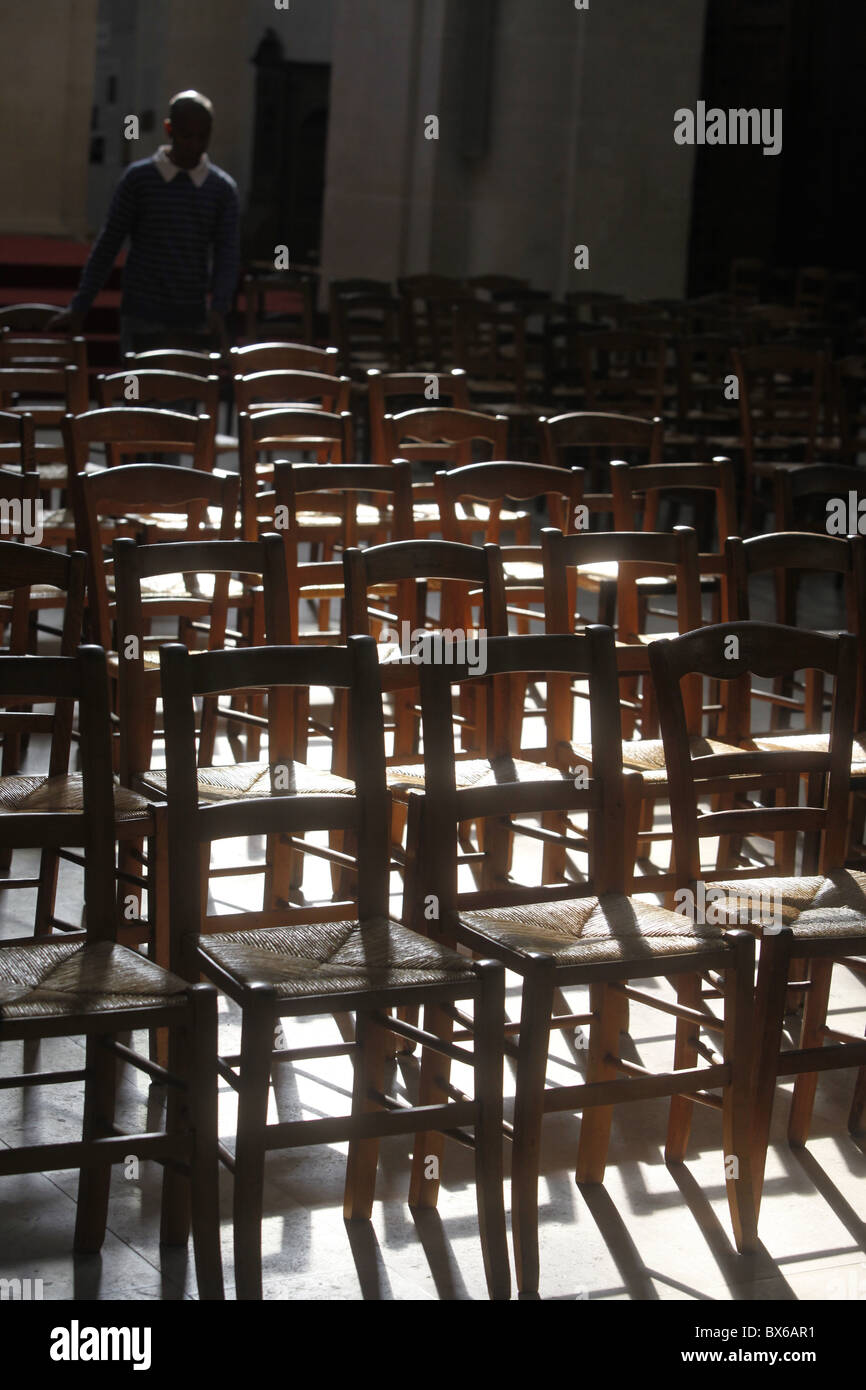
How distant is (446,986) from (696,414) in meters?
6.99

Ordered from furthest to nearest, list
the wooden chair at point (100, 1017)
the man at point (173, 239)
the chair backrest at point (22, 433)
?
1. the man at point (173, 239)
2. the chair backrest at point (22, 433)
3. the wooden chair at point (100, 1017)

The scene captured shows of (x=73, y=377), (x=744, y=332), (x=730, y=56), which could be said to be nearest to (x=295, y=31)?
Result: (x=730, y=56)

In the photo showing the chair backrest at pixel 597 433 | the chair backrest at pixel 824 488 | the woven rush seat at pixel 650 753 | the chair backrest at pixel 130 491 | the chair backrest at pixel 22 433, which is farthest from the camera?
the chair backrest at pixel 597 433

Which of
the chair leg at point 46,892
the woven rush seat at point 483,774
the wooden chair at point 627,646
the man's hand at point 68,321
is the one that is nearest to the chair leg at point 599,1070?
the woven rush seat at point 483,774

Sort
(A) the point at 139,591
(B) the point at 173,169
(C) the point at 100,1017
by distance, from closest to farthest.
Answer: (C) the point at 100,1017 → (A) the point at 139,591 → (B) the point at 173,169

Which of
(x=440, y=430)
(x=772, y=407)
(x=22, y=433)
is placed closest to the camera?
(x=22, y=433)

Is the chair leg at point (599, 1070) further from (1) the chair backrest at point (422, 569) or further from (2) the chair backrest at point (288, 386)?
(2) the chair backrest at point (288, 386)

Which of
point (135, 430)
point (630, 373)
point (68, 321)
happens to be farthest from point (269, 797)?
point (630, 373)

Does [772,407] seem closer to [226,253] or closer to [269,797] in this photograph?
[226,253]

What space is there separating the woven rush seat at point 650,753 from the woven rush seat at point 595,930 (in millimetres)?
661

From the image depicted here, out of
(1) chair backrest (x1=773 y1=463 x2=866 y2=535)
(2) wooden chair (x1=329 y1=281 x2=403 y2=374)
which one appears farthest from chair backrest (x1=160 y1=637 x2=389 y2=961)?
(2) wooden chair (x1=329 y1=281 x2=403 y2=374)

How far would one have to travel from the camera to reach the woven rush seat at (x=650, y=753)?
3.71 m

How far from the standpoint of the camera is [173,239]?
7199 mm

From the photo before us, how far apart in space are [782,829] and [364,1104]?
955mm
